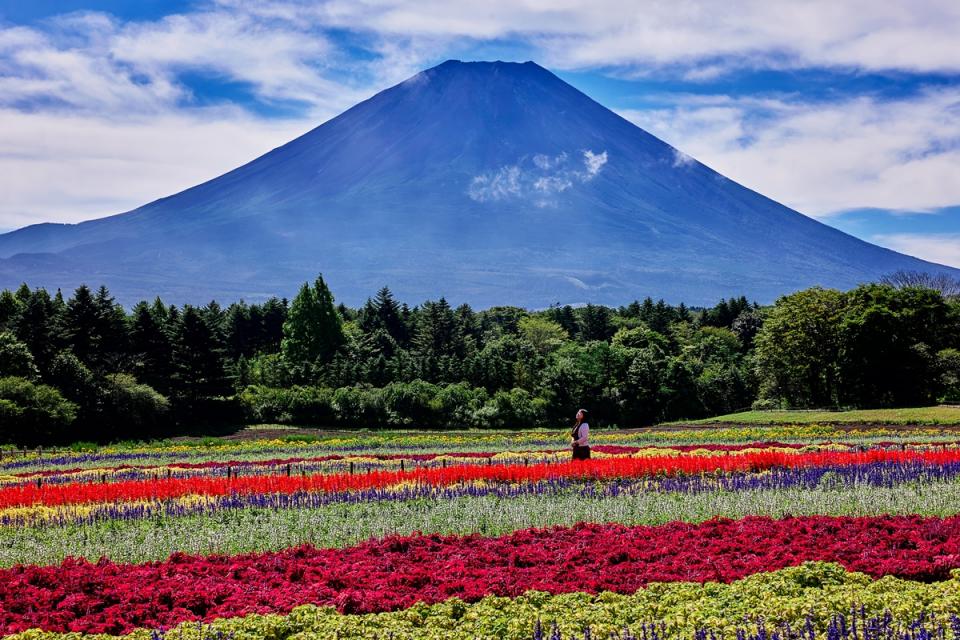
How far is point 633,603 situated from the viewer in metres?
8.45

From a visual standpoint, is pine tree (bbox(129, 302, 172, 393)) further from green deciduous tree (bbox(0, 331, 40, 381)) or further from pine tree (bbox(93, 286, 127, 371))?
green deciduous tree (bbox(0, 331, 40, 381))

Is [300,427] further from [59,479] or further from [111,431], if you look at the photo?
[59,479]

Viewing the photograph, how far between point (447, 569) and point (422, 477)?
10.3 m

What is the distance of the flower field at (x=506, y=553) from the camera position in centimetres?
796

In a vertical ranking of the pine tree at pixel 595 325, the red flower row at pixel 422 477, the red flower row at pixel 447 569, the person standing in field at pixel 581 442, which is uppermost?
the pine tree at pixel 595 325

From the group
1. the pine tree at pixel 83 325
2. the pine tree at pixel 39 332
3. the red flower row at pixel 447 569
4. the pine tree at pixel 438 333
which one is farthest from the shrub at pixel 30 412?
the pine tree at pixel 438 333

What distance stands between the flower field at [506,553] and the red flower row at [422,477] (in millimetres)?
84

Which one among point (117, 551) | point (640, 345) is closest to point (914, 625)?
point (117, 551)

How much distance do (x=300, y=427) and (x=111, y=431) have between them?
12.2 metres

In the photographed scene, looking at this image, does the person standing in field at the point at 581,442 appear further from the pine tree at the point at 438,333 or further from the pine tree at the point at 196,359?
the pine tree at the point at 438,333

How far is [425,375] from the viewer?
70.6 metres

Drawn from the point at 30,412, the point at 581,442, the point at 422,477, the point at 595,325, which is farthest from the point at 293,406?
the point at 595,325

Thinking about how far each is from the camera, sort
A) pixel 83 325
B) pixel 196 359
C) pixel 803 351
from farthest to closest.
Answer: pixel 803 351 → pixel 196 359 → pixel 83 325

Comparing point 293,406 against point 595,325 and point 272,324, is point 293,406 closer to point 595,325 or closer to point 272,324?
point 272,324
